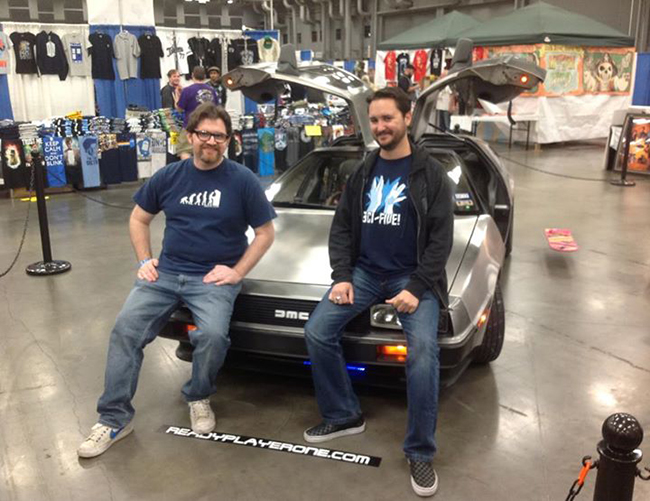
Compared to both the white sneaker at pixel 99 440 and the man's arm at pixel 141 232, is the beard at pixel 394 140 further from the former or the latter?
the white sneaker at pixel 99 440

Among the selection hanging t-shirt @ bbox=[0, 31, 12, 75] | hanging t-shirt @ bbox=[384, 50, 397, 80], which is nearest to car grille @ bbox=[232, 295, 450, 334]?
hanging t-shirt @ bbox=[0, 31, 12, 75]

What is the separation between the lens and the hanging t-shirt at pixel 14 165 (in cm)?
923

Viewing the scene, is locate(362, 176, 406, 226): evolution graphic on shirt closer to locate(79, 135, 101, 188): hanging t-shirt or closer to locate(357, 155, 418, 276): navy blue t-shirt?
locate(357, 155, 418, 276): navy blue t-shirt

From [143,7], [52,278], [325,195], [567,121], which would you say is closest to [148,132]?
[143,7]

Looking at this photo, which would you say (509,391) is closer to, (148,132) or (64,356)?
(64,356)

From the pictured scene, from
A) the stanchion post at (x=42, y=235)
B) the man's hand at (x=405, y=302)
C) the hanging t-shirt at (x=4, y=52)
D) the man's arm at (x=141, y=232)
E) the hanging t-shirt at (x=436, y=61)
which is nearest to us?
the man's hand at (x=405, y=302)

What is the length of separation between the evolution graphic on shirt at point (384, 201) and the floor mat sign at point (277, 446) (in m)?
1.14

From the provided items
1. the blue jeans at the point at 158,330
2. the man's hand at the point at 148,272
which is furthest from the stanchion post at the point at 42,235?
the blue jeans at the point at 158,330

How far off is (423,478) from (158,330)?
1.53m

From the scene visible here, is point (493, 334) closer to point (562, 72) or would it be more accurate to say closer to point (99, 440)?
point (99, 440)

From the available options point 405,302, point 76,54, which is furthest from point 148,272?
point 76,54

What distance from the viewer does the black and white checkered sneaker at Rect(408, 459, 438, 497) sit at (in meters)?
2.79

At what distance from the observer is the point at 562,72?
607 inches

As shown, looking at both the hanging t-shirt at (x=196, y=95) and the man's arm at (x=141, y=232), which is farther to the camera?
the hanging t-shirt at (x=196, y=95)
